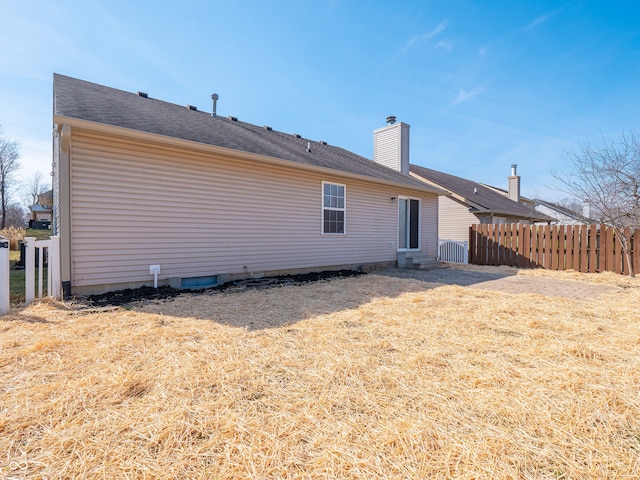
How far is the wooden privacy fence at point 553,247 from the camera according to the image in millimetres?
9164

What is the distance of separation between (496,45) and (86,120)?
10.7 metres

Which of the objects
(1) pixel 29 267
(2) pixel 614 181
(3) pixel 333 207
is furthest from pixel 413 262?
(1) pixel 29 267

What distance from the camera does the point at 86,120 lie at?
4.59 meters

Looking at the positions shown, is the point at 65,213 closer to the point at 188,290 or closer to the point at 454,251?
the point at 188,290

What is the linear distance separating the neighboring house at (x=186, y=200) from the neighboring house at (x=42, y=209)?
3414mm

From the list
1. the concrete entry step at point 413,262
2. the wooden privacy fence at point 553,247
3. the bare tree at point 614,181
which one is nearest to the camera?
the bare tree at point 614,181

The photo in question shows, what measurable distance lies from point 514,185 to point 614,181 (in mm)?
14090

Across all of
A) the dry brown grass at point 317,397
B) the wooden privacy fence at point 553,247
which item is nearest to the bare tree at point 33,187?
the dry brown grass at point 317,397

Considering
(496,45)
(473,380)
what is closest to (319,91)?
(496,45)

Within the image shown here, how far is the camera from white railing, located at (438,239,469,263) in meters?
12.9

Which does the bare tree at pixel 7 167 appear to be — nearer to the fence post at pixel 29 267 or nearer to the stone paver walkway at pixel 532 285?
the fence post at pixel 29 267

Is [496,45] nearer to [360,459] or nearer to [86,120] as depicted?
[86,120]

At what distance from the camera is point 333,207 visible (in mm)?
8547

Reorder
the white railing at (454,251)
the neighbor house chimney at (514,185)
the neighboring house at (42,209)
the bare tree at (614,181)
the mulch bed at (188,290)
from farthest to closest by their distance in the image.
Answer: the neighbor house chimney at (514,185) → the white railing at (454,251) → the neighboring house at (42,209) → the bare tree at (614,181) → the mulch bed at (188,290)
